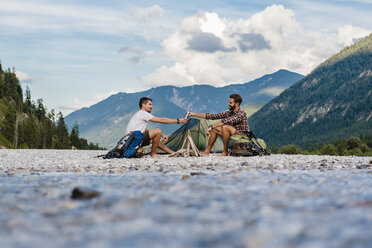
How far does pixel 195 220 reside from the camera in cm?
388

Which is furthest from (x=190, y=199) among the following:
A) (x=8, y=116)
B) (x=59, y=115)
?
(x=59, y=115)

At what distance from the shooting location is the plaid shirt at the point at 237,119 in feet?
48.3

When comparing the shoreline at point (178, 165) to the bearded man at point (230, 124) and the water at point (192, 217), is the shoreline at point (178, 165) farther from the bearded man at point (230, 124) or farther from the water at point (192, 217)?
the water at point (192, 217)

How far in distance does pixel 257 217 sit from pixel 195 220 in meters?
0.59

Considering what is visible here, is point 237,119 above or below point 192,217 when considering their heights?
above

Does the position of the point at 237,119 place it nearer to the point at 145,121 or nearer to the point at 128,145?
the point at 145,121

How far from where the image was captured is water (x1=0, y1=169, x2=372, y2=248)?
323 centimetres

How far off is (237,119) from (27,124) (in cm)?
9755

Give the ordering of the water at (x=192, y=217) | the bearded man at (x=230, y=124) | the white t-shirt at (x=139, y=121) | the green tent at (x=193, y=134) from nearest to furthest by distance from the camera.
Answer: the water at (x=192, y=217), the white t-shirt at (x=139, y=121), the bearded man at (x=230, y=124), the green tent at (x=193, y=134)

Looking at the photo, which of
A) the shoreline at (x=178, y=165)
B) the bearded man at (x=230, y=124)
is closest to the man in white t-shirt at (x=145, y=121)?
the shoreline at (x=178, y=165)

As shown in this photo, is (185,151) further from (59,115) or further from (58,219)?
(59,115)

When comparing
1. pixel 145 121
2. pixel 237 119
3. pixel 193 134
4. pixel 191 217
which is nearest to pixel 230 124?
pixel 237 119

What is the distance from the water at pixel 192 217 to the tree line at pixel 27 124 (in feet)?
311

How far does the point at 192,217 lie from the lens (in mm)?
3992
